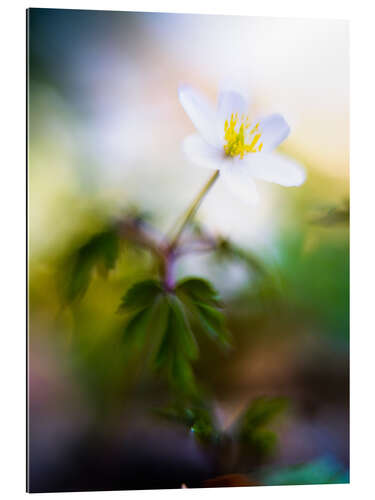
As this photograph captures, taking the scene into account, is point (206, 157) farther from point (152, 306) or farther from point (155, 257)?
point (152, 306)

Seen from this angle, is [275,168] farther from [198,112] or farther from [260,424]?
[260,424]

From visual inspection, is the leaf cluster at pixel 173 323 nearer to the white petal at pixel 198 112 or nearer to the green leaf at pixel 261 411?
the green leaf at pixel 261 411

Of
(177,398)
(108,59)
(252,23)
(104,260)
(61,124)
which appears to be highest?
(252,23)

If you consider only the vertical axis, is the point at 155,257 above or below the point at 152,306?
above

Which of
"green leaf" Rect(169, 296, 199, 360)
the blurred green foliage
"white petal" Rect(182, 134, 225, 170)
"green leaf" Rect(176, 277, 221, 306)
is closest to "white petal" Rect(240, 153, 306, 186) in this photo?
"white petal" Rect(182, 134, 225, 170)

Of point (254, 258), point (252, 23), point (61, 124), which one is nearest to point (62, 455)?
point (254, 258)

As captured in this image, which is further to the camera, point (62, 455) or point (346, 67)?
point (346, 67)

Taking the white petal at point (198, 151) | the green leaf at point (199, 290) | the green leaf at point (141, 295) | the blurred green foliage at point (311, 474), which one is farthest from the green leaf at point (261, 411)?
the white petal at point (198, 151)

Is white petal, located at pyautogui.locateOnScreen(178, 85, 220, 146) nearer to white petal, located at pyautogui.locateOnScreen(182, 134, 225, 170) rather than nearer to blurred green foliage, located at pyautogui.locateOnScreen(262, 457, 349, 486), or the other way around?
white petal, located at pyautogui.locateOnScreen(182, 134, 225, 170)
